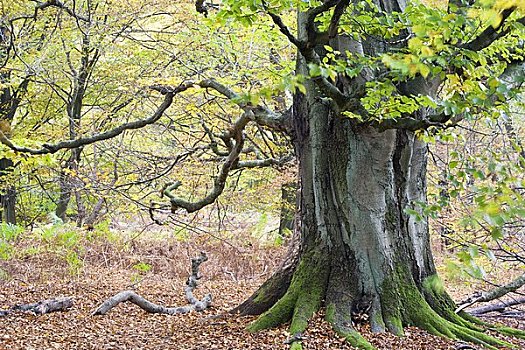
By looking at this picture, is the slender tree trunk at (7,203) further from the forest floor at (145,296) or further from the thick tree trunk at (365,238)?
the thick tree trunk at (365,238)

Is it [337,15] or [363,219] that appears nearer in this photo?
[337,15]

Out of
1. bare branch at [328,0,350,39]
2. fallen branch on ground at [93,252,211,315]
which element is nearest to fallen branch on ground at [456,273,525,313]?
fallen branch on ground at [93,252,211,315]

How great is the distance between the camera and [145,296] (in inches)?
316

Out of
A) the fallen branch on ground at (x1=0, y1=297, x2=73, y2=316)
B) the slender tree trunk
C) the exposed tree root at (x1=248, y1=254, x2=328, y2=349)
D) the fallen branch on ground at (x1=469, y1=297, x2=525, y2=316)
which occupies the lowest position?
the fallen branch on ground at (x1=0, y1=297, x2=73, y2=316)

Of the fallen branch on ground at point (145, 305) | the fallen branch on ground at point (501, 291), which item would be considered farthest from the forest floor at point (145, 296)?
the fallen branch on ground at point (501, 291)

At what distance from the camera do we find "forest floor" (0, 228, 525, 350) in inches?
192

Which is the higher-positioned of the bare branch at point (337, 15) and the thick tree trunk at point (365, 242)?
the bare branch at point (337, 15)

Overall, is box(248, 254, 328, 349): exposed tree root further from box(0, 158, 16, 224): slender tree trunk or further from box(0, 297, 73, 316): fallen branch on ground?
box(0, 158, 16, 224): slender tree trunk

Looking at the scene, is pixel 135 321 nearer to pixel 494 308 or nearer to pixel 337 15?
pixel 494 308

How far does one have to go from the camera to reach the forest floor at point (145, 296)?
16.0 feet

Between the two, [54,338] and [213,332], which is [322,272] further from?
[54,338]

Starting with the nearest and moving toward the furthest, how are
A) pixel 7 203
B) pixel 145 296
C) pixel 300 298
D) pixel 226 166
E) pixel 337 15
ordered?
pixel 337 15
pixel 300 298
pixel 226 166
pixel 145 296
pixel 7 203

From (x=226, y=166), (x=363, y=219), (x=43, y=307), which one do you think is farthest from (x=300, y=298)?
(x=43, y=307)

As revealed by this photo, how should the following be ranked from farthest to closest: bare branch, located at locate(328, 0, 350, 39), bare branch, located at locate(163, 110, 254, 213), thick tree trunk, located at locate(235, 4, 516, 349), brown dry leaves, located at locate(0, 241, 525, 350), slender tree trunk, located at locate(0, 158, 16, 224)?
slender tree trunk, located at locate(0, 158, 16, 224) → bare branch, located at locate(163, 110, 254, 213) → thick tree trunk, located at locate(235, 4, 516, 349) → brown dry leaves, located at locate(0, 241, 525, 350) → bare branch, located at locate(328, 0, 350, 39)
